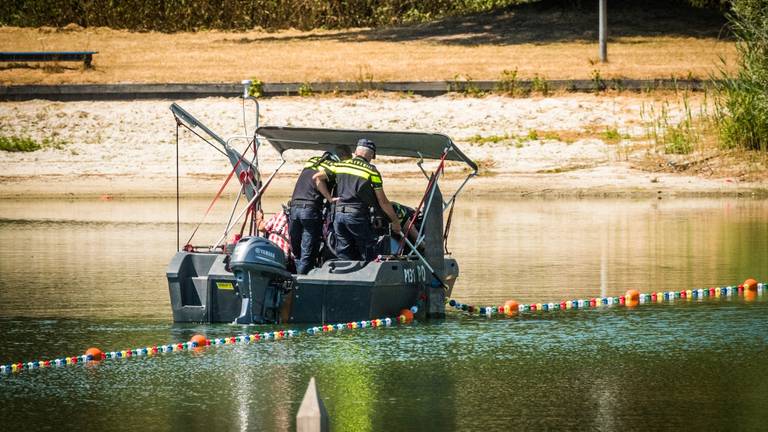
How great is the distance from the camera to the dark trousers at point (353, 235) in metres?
13.5

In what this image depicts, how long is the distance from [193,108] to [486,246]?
1237 cm

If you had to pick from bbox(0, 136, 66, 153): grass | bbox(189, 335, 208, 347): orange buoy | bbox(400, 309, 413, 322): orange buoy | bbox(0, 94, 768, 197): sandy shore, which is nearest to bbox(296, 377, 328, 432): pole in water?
bbox(189, 335, 208, 347): orange buoy

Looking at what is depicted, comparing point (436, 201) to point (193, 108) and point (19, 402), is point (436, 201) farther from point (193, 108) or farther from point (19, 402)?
point (193, 108)

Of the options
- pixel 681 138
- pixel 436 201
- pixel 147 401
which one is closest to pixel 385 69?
pixel 681 138

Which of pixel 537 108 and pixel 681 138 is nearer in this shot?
pixel 681 138

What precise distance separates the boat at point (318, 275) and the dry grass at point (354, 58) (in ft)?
58.6

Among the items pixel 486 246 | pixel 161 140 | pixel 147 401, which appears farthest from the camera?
pixel 161 140

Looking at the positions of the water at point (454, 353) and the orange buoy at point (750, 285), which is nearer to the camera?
the water at point (454, 353)

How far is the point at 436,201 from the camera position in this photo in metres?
13.9

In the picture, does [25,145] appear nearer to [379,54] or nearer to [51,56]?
[51,56]

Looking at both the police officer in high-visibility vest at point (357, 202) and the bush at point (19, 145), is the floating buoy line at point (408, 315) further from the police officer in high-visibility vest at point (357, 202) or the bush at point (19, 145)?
the bush at point (19, 145)

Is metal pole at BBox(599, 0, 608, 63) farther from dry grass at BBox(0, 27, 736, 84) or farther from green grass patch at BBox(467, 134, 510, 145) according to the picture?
green grass patch at BBox(467, 134, 510, 145)

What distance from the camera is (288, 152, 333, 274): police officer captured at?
13.7 metres

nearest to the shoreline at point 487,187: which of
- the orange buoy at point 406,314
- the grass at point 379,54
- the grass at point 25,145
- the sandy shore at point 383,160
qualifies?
the sandy shore at point 383,160
